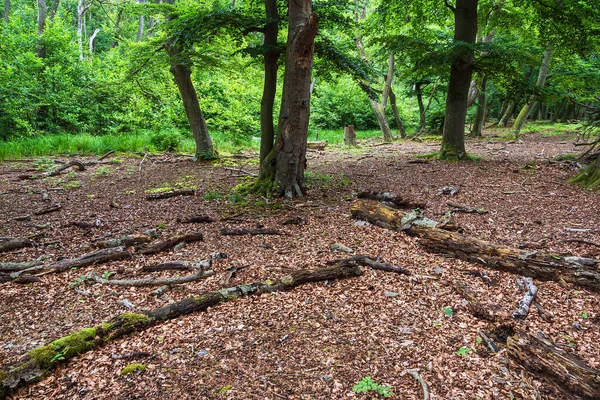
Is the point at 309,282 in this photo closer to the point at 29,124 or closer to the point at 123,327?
the point at 123,327

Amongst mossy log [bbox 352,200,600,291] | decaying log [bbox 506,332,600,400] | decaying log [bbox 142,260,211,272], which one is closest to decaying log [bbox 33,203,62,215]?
decaying log [bbox 142,260,211,272]

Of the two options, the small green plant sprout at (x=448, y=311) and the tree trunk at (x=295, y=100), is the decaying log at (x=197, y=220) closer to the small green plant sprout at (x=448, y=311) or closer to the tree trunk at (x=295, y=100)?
the tree trunk at (x=295, y=100)

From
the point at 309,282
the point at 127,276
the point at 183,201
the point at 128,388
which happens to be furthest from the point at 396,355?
the point at 183,201

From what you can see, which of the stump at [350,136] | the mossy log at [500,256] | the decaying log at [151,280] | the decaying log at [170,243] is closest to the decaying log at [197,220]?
the decaying log at [170,243]

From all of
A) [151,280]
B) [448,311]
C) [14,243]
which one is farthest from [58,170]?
[448,311]

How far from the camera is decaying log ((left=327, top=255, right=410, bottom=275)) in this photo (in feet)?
11.8

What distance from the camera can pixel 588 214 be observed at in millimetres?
4883

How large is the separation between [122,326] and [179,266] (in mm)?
1151

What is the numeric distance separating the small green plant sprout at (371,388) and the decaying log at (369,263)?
1.50 meters

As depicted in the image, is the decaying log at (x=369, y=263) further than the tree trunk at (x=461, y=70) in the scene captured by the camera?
No

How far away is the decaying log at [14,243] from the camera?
4.14 m

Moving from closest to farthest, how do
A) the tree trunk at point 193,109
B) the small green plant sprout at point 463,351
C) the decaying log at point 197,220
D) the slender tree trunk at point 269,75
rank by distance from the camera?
the small green plant sprout at point 463,351 < the decaying log at point 197,220 < the slender tree trunk at point 269,75 < the tree trunk at point 193,109

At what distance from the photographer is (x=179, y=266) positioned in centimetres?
379

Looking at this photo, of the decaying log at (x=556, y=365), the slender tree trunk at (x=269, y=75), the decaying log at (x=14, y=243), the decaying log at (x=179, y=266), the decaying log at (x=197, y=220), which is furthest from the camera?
the slender tree trunk at (x=269, y=75)
